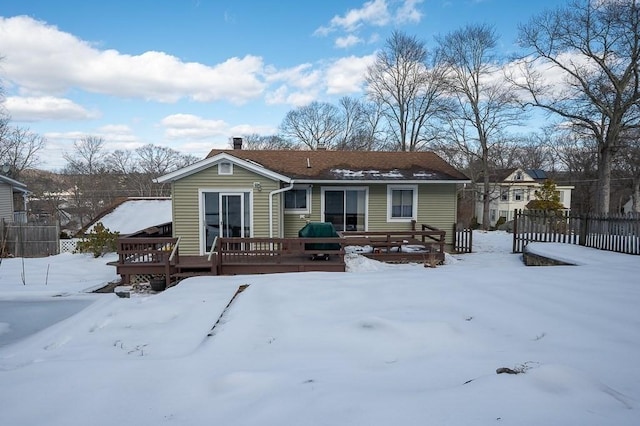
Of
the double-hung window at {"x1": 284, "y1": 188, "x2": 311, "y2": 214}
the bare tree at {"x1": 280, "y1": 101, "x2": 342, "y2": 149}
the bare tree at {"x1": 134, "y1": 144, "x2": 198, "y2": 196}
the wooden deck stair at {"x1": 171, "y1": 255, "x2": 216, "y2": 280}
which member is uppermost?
the bare tree at {"x1": 280, "y1": 101, "x2": 342, "y2": 149}

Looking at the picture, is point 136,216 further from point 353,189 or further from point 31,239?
point 353,189

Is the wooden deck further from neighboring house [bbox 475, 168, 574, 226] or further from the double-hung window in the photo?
neighboring house [bbox 475, 168, 574, 226]

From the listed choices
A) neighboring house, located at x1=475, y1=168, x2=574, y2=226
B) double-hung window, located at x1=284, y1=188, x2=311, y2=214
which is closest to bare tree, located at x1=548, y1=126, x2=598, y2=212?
neighboring house, located at x1=475, y1=168, x2=574, y2=226

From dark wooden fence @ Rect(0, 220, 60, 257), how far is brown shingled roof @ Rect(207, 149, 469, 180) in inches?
316

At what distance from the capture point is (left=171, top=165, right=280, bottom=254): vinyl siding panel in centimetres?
1072

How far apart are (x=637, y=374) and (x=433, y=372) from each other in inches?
61.1

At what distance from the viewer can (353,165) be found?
1435 cm

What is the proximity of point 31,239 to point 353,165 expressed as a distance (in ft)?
47.1

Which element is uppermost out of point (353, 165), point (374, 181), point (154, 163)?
point (154, 163)

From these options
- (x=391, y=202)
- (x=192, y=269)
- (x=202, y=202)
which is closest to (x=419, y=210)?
(x=391, y=202)

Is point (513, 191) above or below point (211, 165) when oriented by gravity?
below

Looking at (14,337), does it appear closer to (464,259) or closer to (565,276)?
(565,276)

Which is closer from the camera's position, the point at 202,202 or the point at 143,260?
the point at 143,260

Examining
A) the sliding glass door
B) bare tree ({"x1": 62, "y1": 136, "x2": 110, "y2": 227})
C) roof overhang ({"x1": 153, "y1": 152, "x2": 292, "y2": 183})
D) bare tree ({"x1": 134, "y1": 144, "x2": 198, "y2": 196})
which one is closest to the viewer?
roof overhang ({"x1": 153, "y1": 152, "x2": 292, "y2": 183})
